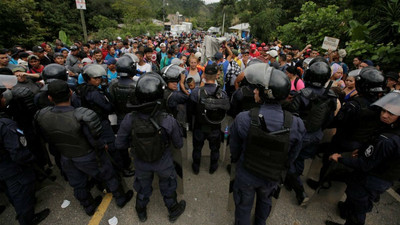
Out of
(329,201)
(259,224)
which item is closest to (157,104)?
(259,224)

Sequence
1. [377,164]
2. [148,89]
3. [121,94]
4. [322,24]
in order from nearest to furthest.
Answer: [377,164] < [148,89] < [121,94] < [322,24]

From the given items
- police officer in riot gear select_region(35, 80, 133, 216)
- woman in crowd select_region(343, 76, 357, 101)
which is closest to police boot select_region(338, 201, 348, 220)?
woman in crowd select_region(343, 76, 357, 101)

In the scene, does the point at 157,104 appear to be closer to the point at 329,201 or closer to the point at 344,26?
the point at 329,201

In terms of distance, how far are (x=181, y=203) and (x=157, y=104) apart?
1784 millimetres

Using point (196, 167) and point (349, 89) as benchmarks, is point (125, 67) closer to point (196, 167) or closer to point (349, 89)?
point (196, 167)

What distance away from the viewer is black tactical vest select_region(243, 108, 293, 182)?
6.34 feet

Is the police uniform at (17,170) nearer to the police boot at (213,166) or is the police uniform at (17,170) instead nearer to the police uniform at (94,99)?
the police uniform at (94,99)

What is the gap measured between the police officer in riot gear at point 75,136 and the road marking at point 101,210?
18 centimetres

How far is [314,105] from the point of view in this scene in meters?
2.97

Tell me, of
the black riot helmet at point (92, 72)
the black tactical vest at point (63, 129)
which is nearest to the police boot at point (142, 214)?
the black tactical vest at point (63, 129)

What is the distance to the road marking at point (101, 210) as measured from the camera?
2.92 meters

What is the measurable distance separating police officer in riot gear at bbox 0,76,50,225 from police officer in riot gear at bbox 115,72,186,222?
1126 mm

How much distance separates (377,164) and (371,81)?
1.26m

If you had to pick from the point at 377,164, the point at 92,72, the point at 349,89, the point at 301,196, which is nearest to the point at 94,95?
the point at 92,72
